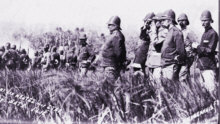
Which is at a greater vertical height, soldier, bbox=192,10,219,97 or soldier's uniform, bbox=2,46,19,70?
soldier, bbox=192,10,219,97

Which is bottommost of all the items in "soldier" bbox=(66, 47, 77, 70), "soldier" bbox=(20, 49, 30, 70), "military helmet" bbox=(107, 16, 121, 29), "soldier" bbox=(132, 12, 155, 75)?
"soldier" bbox=(20, 49, 30, 70)

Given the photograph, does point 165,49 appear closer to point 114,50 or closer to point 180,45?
point 180,45

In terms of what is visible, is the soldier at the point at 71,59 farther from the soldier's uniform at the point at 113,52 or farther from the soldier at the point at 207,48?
the soldier at the point at 207,48

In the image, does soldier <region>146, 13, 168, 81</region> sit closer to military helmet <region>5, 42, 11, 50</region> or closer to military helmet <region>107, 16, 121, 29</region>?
military helmet <region>107, 16, 121, 29</region>

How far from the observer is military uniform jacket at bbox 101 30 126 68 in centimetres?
756

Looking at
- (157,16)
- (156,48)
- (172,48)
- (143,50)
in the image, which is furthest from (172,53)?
(143,50)

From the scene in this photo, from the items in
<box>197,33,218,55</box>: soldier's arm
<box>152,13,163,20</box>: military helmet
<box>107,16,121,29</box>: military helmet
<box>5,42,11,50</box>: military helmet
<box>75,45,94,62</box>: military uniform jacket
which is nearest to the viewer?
<box>197,33,218,55</box>: soldier's arm

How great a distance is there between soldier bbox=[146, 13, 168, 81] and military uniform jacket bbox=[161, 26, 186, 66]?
0.33 metres

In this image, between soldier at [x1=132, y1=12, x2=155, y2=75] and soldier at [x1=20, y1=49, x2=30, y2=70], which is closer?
soldier at [x1=132, y1=12, x2=155, y2=75]

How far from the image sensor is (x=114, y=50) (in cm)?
759

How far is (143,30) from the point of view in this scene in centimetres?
804

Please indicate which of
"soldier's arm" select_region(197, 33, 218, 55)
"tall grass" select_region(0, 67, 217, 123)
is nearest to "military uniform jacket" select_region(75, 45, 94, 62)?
"soldier's arm" select_region(197, 33, 218, 55)

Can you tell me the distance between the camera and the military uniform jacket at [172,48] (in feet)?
23.1

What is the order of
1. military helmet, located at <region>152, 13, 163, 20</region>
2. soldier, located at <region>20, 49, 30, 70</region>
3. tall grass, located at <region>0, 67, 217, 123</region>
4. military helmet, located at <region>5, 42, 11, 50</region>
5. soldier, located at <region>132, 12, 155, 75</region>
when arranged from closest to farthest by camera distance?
tall grass, located at <region>0, 67, 217, 123</region>
military helmet, located at <region>152, 13, 163, 20</region>
soldier, located at <region>132, 12, 155, 75</region>
military helmet, located at <region>5, 42, 11, 50</region>
soldier, located at <region>20, 49, 30, 70</region>
